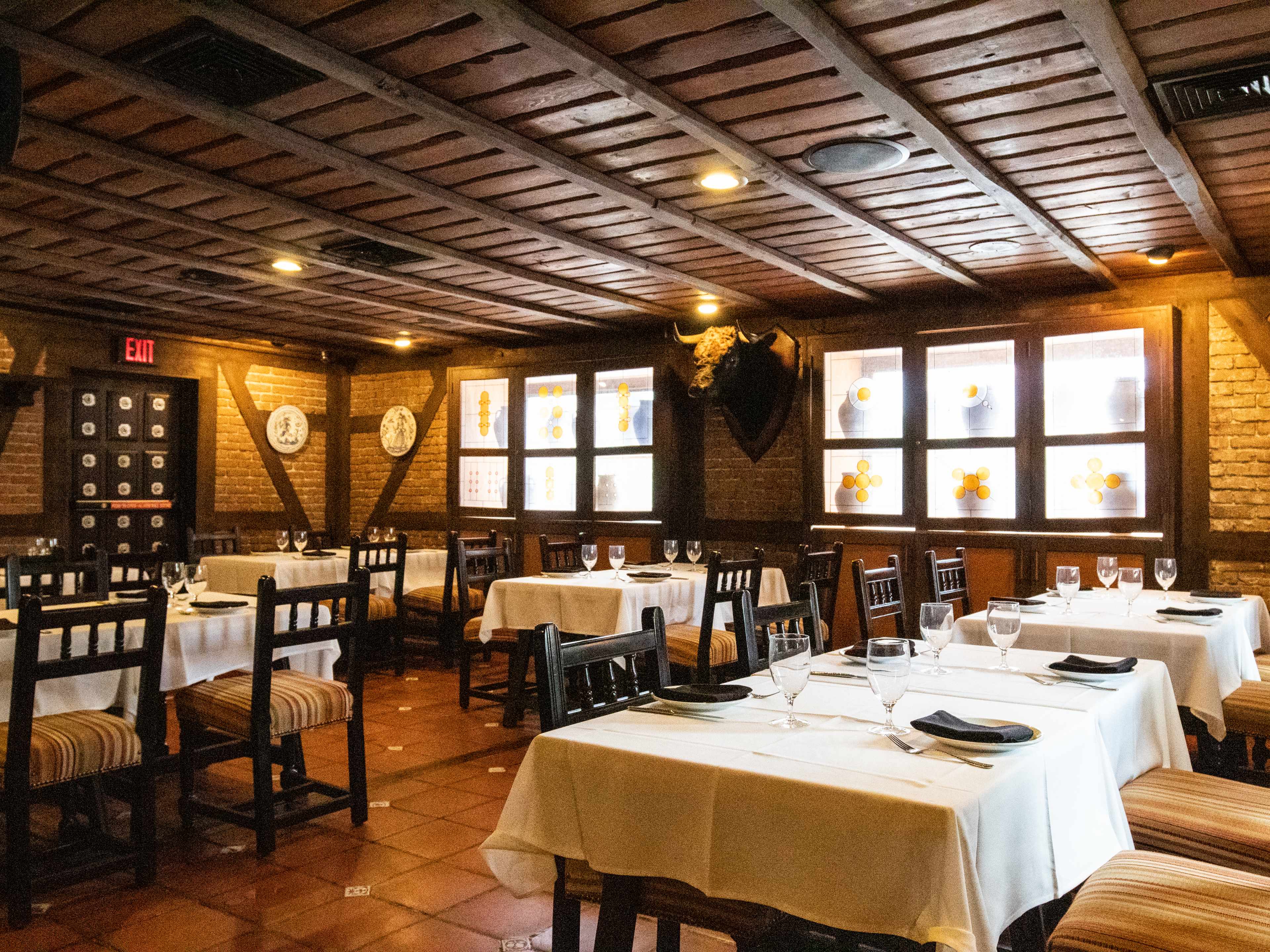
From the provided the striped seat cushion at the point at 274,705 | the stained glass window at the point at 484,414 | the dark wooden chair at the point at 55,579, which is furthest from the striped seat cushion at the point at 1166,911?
the stained glass window at the point at 484,414

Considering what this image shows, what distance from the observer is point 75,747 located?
3010mm

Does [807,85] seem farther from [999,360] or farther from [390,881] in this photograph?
[999,360]

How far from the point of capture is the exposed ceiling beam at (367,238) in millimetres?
4141

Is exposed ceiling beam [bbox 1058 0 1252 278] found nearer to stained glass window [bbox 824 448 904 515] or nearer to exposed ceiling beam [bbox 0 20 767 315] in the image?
stained glass window [bbox 824 448 904 515]

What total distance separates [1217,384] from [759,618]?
16.0ft

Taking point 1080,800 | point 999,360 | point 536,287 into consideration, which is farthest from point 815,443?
point 1080,800

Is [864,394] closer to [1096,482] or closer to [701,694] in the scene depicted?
[1096,482]

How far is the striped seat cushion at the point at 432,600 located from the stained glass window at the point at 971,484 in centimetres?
335

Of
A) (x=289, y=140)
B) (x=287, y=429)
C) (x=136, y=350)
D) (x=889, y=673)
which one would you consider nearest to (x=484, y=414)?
(x=287, y=429)

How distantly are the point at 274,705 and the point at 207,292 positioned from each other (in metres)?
4.63

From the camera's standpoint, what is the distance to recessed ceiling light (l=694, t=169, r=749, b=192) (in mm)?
4477

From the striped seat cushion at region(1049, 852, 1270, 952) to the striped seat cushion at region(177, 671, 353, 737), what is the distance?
8.67ft

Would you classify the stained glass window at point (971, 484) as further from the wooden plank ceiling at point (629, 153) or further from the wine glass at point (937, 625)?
the wine glass at point (937, 625)

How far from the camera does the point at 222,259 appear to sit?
626 centimetres
